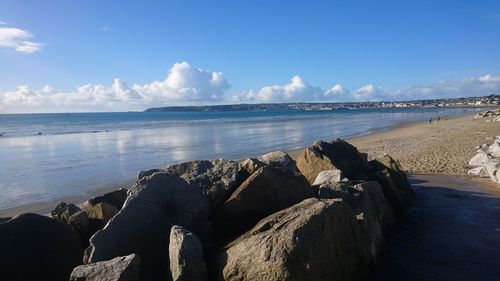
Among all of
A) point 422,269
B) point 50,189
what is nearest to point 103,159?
point 50,189

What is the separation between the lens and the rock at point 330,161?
11258 mm

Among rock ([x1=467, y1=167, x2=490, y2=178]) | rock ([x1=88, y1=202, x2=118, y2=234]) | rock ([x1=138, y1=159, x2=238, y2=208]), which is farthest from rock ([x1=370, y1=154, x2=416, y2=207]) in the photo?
rock ([x1=88, y1=202, x2=118, y2=234])

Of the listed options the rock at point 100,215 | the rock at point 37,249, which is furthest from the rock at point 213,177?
the rock at point 37,249

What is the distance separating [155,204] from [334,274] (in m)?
3.03

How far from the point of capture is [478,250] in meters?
8.02

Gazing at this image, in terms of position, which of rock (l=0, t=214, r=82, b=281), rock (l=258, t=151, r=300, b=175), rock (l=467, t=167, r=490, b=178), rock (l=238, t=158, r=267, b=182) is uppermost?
rock (l=238, t=158, r=267, b=182)

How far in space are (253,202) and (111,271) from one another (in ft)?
8.60

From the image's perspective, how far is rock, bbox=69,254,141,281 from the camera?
5336 millimetres

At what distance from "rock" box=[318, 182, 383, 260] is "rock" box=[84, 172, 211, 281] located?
2.58 meters

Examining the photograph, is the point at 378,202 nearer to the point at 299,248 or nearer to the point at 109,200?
the point at 299,248

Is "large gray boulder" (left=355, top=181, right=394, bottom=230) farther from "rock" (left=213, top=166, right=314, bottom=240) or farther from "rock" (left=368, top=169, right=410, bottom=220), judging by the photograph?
"rock" (left=213, top=166, right=314, bottom=240)

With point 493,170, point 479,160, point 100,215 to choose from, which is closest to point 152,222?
point 100,215

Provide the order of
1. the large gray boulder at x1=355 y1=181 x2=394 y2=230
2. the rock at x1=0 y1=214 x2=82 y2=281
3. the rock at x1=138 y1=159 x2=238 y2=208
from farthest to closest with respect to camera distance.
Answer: the large gray boulder at x1=355 y1=181 x2=394 y2=230 < the rock at x1=138 y1=159 x2=238 y2=208 < the rock at x1=0 y1=214 x2=82 y2=281

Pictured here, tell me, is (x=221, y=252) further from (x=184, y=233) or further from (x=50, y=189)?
(x=50, y=189)
